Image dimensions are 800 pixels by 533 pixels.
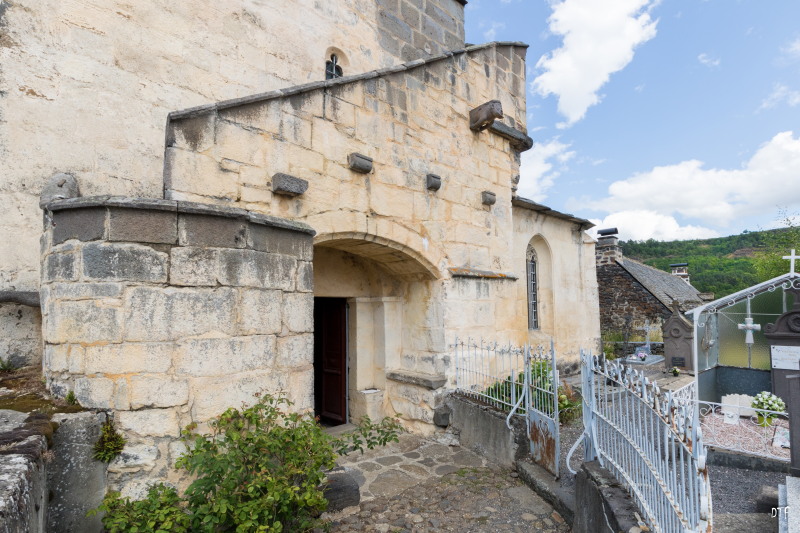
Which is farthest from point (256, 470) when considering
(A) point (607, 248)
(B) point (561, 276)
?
(A) point (607, 248)

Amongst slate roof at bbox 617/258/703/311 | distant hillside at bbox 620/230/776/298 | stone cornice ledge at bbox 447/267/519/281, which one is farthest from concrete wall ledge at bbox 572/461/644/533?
distant hillside at bbox 620/230/776/298

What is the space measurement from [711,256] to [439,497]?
38837mm

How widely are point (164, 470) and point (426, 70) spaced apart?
17.7 feet

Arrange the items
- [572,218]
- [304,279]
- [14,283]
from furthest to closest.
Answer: [572,218], [14,283], [304,279]

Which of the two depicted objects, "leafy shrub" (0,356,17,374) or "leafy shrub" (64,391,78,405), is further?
"leafy shrub" (0,356,17,374)

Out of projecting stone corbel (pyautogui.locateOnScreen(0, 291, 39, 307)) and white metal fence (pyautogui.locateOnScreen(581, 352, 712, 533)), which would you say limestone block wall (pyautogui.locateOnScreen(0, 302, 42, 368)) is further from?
white metal fence (pyautogui.locateOnScreen(581, 352, 712, 533))

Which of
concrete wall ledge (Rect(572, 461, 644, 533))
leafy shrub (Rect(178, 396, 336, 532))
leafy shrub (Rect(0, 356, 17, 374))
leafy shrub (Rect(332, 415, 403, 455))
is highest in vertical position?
leafy shrub (Rect(0, 356, 17, 374))

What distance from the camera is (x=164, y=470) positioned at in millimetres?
2574

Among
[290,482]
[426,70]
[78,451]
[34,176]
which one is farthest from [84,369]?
[426,70]

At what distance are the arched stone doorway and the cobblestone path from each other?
135 centimetres

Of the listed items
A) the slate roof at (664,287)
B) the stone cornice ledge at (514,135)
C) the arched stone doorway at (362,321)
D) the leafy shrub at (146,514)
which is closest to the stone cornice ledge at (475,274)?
the arched stone doorway at (362,321)

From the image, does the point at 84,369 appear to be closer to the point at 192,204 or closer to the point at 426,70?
the point at 192,204

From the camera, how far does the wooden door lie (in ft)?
22.4

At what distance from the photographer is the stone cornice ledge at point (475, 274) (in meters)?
6.01
